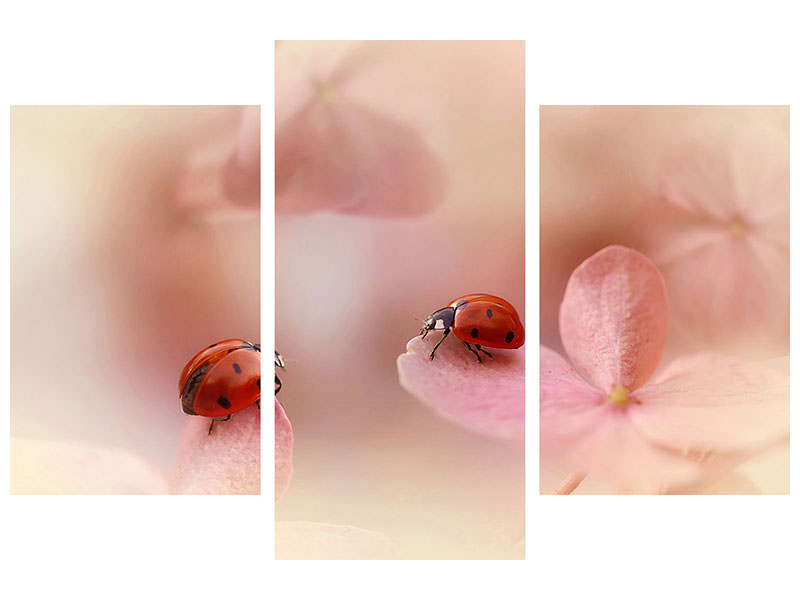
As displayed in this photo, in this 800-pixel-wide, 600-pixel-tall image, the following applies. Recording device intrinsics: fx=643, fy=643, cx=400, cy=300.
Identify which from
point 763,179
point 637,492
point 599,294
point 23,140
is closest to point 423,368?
point 599,294

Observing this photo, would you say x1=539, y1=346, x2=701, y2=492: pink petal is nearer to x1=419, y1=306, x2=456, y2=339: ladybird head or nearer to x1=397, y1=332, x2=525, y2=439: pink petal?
x1=397, y1=332, x2=525, y2=439: pink petal

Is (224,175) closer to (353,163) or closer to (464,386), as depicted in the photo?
(353,163)

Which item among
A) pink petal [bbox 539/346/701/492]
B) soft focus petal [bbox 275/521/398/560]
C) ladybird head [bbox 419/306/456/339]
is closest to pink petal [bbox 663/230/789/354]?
pink petal [bbox 539/346/701/492]

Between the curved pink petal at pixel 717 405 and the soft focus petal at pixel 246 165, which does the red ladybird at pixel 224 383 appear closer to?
the soft focus petal at pixel 246 165

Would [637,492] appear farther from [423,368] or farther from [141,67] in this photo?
[141,67]

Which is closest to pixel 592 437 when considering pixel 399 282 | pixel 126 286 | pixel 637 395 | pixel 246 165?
pixel 637 395
